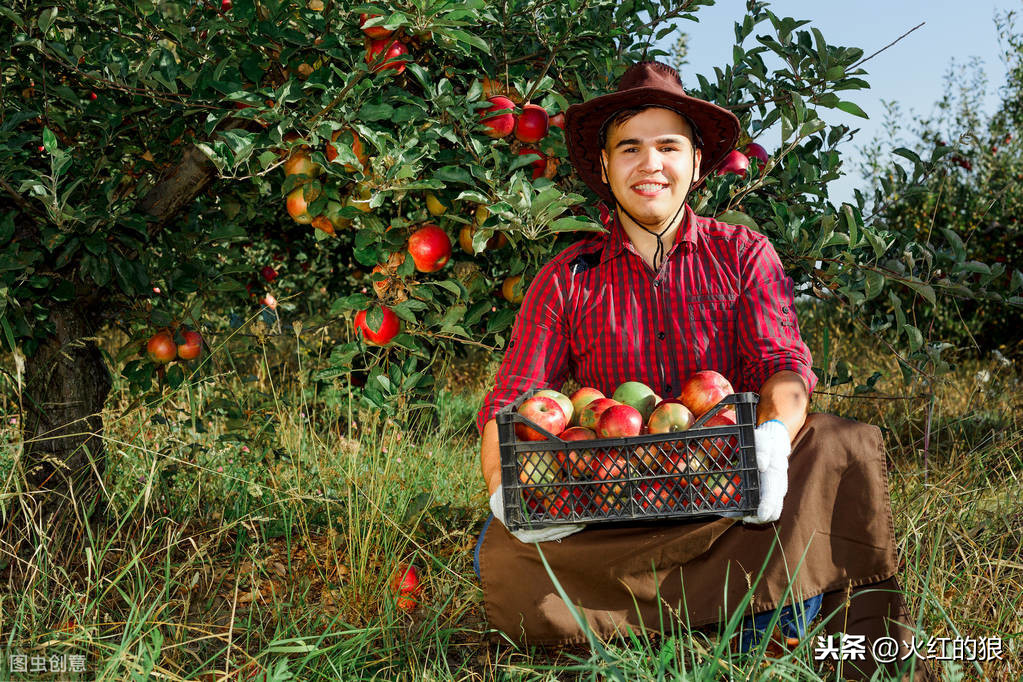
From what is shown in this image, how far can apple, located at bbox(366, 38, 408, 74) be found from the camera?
2121 millimetres

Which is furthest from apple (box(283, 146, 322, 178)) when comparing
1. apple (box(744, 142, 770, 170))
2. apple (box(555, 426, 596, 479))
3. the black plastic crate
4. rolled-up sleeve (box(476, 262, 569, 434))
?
apple (box(744, 142, 770, 170))

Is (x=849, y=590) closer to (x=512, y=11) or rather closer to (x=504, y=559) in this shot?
(x=504, y=559)

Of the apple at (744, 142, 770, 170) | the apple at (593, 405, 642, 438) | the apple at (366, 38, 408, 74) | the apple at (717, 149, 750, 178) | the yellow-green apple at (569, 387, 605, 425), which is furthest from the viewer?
the apple at (744, 142, 770, 170)

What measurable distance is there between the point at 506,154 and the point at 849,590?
137 cm

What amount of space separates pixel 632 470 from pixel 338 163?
113 centimetres

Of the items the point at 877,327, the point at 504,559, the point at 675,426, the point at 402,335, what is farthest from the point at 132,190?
the point at 877,327

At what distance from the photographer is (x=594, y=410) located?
1780 mm

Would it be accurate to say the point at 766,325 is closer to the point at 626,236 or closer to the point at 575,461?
the point at 626,236

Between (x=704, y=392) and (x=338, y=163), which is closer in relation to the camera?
(x=704, y=392)

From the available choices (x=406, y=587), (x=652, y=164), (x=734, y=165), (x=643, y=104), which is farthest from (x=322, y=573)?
(x=734, y=165)

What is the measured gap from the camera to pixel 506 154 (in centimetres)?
228

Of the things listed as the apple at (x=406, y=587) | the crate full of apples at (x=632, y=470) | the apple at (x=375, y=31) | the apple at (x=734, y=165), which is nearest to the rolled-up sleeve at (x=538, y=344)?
the crate full of apples at (x=632, y=470)

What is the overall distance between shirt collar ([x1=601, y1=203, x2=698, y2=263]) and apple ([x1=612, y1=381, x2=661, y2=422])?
41 cm

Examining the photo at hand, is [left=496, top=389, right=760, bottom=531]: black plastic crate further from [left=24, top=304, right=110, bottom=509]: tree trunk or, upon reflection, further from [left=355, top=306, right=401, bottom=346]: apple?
[left=24, top=304, right=110, bottom=509]: tree trunk
